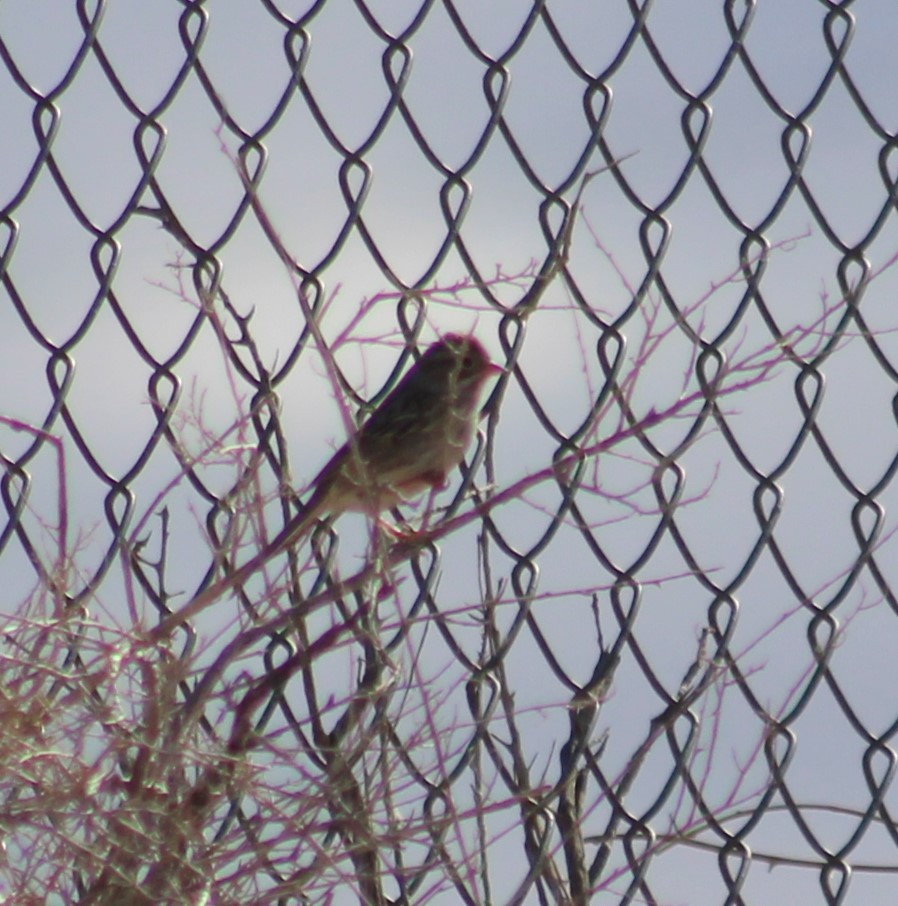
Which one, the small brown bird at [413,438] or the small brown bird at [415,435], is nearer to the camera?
the small brown bird at [413,438]

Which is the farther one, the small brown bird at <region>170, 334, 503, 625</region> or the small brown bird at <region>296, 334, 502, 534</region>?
the small brown bird at <region>296, 334, 502, 534</region>

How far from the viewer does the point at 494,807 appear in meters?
2.43

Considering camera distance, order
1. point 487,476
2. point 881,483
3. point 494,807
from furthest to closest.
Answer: point 881,483, point 487,476, point 494,807

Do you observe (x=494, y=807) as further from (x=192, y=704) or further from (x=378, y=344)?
(x=378, y=344)

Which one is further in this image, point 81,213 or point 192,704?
point 81,213

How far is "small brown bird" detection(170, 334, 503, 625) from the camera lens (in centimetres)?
354

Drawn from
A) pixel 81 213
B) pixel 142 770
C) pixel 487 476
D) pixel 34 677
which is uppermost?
pixel 81 213

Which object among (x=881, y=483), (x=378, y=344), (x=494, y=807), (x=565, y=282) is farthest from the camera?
(x=881, y=483)

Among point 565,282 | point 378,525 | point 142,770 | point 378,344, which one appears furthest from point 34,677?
point 565,282

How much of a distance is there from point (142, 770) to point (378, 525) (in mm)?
421

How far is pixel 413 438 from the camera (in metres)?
4.68

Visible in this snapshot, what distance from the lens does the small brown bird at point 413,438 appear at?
354 centimetres

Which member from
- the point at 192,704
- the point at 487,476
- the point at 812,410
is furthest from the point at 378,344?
the point at 812,410

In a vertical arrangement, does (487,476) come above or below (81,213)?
below
